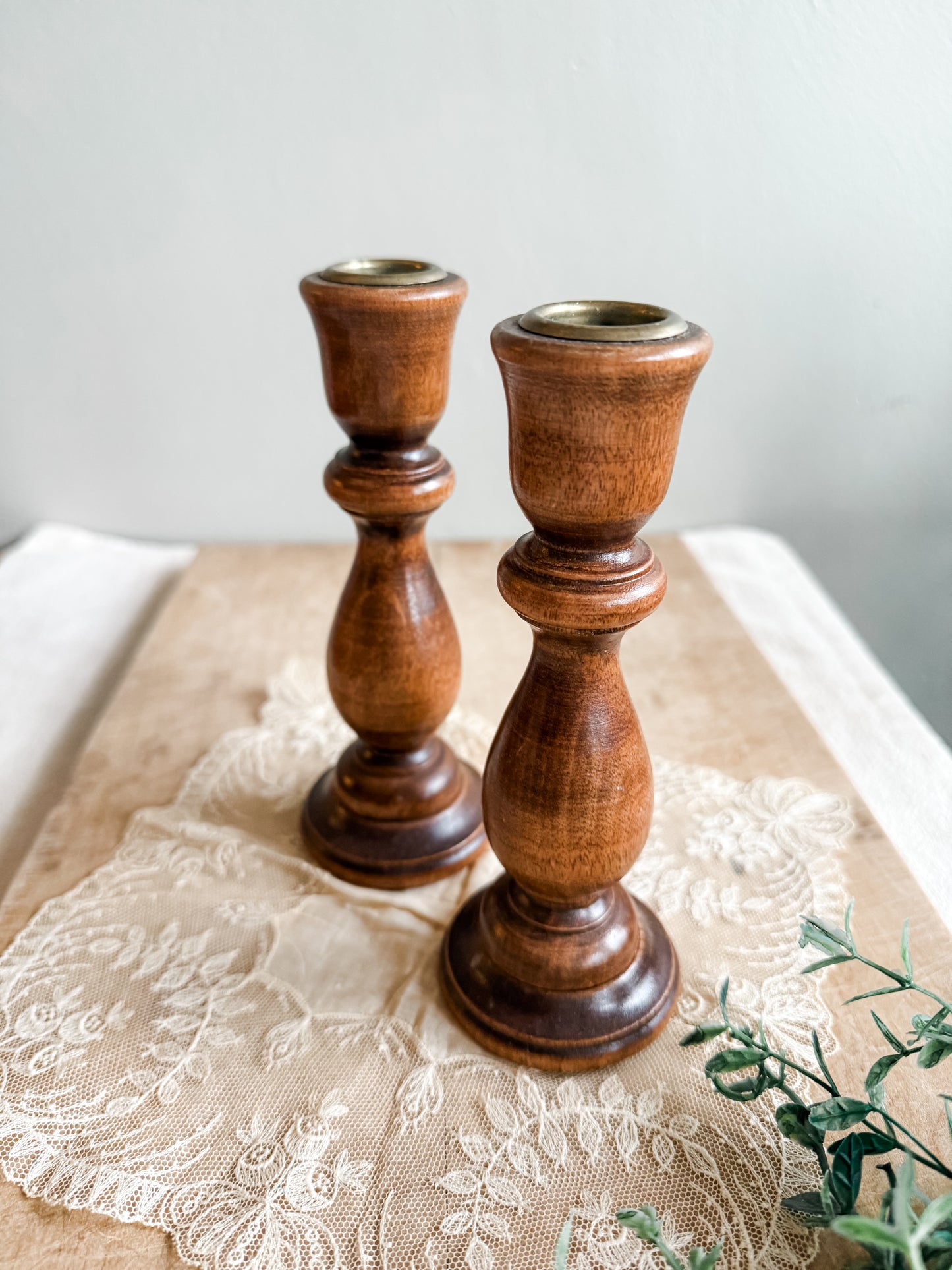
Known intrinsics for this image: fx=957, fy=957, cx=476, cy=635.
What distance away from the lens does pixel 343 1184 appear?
1.32 feet

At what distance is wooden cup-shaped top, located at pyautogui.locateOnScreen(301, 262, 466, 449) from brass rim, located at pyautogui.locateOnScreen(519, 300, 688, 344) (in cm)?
10

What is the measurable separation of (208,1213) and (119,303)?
853 mm

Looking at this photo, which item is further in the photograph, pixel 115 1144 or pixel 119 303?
pixel 119 303

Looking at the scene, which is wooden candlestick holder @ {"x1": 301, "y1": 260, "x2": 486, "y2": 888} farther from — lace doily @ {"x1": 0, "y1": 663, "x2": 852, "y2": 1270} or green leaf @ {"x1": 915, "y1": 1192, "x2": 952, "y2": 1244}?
green leaf @ {"x1": 915, "y1": 1192, "x2": 952, "y2": 1244}

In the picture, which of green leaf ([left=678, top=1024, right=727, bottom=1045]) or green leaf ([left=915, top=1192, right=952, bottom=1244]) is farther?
green leaf ([left=678, top=1024, right=727, bottom=1045])

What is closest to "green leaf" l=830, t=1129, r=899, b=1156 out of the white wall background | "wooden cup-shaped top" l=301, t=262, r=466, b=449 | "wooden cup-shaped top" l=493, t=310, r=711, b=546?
"wooden cup-shaped top" l=493, t=310, r=711, b=546

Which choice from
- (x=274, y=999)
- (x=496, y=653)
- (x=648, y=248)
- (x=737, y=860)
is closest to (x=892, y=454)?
(x=648, y=248)

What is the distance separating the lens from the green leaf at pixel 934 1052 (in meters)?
0.35

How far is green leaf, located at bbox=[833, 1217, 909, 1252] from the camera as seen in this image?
0.26 meters

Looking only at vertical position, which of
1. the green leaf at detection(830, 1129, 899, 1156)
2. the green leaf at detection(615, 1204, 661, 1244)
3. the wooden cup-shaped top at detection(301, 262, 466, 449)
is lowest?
the green leaf at detection(830, 1129, 899, 1156)

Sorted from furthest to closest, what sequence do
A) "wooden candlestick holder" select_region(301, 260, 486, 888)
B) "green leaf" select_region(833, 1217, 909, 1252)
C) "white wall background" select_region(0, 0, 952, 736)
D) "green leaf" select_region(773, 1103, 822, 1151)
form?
"white wall background" select_region(0, 0, 952, 736), "wooden candlestick holder" select_region(301, 260, 486, 888), "green leaf" select_region(773, 1103, 822, 1151), "green leaf" select_region(833, 1217, 909, 1252)

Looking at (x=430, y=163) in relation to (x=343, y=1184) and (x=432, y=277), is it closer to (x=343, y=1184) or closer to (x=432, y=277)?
(x=432, y=277)

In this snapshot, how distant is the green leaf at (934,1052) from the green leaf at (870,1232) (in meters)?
0.10

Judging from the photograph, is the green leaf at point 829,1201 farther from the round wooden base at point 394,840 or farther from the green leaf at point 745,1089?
the round wooden base at point 394,840
